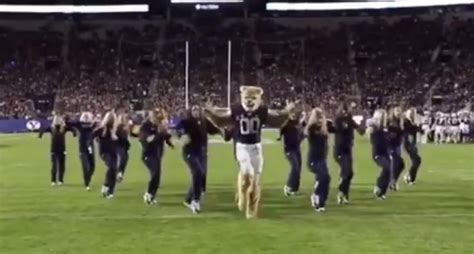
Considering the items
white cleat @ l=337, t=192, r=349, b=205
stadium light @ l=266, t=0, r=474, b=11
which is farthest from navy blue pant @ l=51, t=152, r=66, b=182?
stadium light @ l=266, t=0, r=474, b=11

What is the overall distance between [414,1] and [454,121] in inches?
784

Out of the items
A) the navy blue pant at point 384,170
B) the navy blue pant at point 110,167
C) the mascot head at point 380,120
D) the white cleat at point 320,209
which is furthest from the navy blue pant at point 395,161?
the navy blue pant at point 110,167

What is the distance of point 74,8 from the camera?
220 feet

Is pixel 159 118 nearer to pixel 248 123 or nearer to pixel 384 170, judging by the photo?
pixel 248 123

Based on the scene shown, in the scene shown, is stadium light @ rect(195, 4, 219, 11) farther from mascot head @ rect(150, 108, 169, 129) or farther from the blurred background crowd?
mascot head @ rect(150, 108, 169, 129)

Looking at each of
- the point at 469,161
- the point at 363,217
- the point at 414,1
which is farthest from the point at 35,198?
the point at 414,1

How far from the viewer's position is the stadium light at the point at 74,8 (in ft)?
220

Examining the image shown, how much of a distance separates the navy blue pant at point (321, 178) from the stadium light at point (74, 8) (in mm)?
52382

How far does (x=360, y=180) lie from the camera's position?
23.5 meters

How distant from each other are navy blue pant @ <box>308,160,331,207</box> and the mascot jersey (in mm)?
1663

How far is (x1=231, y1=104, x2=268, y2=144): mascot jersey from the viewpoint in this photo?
49.7ft

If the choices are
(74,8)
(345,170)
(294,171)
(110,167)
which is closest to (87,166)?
(110,167)

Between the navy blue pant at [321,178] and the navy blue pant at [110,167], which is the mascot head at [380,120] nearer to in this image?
the navy blue pant at [321,178]

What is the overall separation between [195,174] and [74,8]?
173ft
